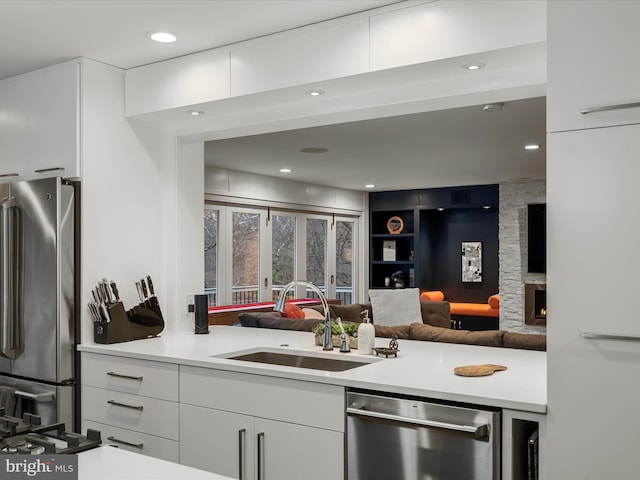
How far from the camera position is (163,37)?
3078 millimetres

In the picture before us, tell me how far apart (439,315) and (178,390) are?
499 cm

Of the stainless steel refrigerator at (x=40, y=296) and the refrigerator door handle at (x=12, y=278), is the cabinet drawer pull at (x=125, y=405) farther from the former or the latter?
the refrigerator door handle at (x=12, y=278)

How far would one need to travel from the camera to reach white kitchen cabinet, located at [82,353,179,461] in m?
2.96

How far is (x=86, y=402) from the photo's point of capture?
11.0 feet

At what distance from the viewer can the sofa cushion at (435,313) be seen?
293 inches

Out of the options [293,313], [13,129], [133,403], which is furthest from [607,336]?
[293,313]

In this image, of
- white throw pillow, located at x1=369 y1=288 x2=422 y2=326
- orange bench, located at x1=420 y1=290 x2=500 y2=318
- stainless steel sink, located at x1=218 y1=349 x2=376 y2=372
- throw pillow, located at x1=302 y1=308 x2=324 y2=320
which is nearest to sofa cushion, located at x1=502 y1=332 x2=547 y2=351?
stainless steel sink, located at x1=218 y1=349 x2=376 y2=372

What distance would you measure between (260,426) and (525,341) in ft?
4.82

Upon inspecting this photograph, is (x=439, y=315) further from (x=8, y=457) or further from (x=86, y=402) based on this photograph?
(x=8, y=457)

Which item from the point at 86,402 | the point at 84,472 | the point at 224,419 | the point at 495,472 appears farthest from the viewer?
the point at 86,402

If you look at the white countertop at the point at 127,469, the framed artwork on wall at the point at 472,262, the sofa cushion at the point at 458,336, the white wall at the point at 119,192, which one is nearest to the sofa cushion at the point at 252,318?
the white wall at the point at 119,192

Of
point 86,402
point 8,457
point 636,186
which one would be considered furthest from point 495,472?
point 86,402

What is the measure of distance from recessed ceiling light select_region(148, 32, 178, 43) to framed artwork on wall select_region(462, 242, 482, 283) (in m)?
8.17

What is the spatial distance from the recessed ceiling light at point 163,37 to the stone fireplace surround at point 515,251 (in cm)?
689
